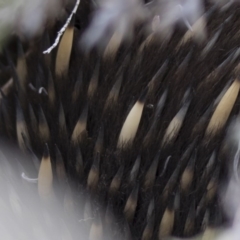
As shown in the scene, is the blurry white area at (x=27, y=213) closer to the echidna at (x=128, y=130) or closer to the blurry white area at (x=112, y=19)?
the echidna at (x=128, y=130)

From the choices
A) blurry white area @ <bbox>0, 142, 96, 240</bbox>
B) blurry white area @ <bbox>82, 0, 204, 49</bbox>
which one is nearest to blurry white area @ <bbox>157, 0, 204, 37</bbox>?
blurry white area @ <bbox>82, 0, 204, 49</bbox>

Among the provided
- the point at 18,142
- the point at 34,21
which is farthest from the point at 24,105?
the point at 34,21

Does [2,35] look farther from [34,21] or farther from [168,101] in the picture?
[168,101]

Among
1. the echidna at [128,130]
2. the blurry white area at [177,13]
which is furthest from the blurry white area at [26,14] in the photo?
the blurry white area at [177,13]

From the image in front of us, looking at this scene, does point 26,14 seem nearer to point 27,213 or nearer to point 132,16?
point 132,16

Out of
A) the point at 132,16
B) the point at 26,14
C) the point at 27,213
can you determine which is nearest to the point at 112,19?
the point at 132,16
